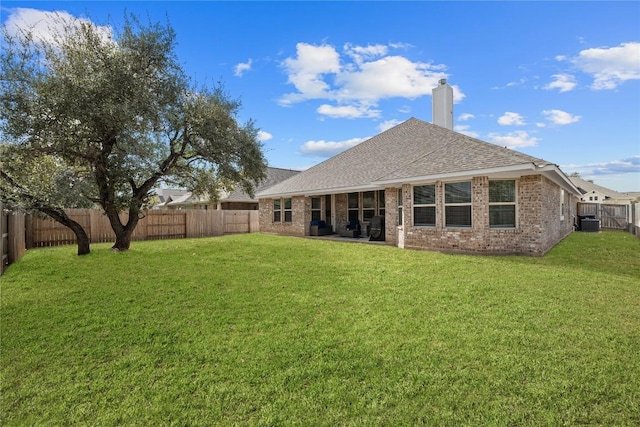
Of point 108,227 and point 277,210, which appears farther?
point 277,210

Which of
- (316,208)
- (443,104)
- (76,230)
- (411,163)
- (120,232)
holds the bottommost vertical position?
(120,232)

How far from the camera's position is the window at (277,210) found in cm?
1950

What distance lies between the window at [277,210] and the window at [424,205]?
9823 millimetres

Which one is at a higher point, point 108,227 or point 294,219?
point 294,219

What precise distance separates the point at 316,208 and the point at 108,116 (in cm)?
1072

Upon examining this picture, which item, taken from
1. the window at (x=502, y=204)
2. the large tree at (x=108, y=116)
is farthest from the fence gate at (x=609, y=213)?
the large tree at (x=108, y=116)

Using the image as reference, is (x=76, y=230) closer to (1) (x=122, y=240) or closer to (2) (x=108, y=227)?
(1) (x=122, y=240)

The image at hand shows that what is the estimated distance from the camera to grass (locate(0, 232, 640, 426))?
258 cm

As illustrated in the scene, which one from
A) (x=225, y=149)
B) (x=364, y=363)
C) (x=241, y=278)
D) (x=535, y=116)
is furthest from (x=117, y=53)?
(x=535, y=116)

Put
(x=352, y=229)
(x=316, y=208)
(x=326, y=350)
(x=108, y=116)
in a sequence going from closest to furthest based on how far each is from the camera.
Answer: (x=326, y=350)
(x=108, y=116)
(x=352, y=229)
(x=316, y=208)

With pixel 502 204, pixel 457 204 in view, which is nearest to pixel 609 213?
pixel 502 204

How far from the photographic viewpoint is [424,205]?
1133 centimetres

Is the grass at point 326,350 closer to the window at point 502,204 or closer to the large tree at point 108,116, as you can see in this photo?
the window at point 502,204

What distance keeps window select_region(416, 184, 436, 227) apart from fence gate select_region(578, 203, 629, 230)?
16.4 metres
